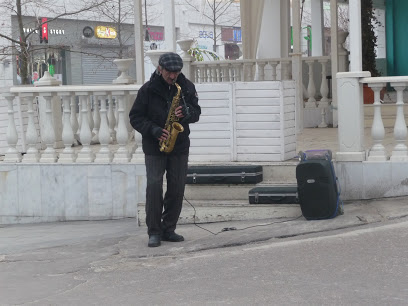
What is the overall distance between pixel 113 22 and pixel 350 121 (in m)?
21.8

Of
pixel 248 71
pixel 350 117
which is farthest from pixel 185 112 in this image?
pixel 248 71

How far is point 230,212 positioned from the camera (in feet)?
30.0

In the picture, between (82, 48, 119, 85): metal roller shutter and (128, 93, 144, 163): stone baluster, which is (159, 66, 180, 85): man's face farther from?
(82, 48, 119, 85): metal roller shutter

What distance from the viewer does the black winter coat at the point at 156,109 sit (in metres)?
8.03

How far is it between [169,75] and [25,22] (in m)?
20.3

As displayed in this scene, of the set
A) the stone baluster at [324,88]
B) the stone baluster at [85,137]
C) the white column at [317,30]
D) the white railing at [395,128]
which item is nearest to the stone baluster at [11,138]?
the stone baluster at [85,137]

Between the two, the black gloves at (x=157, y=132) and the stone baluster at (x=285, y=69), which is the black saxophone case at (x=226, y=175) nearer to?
the black gloves at (x=157, y=132)

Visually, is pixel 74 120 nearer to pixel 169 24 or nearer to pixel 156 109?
pixel 169 24

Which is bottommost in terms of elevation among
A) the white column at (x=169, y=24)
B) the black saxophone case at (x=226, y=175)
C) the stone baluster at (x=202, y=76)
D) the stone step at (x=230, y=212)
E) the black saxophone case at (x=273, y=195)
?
the stone step at (x=230, y=212)

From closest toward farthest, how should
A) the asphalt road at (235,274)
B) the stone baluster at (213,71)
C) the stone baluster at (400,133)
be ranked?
the asphalt road at (235,274), the stone baluster at (400,133), the stone baluster at (213,71)

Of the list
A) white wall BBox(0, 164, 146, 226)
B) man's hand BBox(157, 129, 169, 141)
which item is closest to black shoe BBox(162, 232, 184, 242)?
man's hand BBox(157, 129, 169, 141)

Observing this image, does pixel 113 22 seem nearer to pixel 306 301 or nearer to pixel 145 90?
pixel 145 90

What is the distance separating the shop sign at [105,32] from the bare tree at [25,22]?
5.99ft

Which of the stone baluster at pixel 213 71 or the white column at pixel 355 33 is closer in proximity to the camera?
the white column at pixel 355 33
